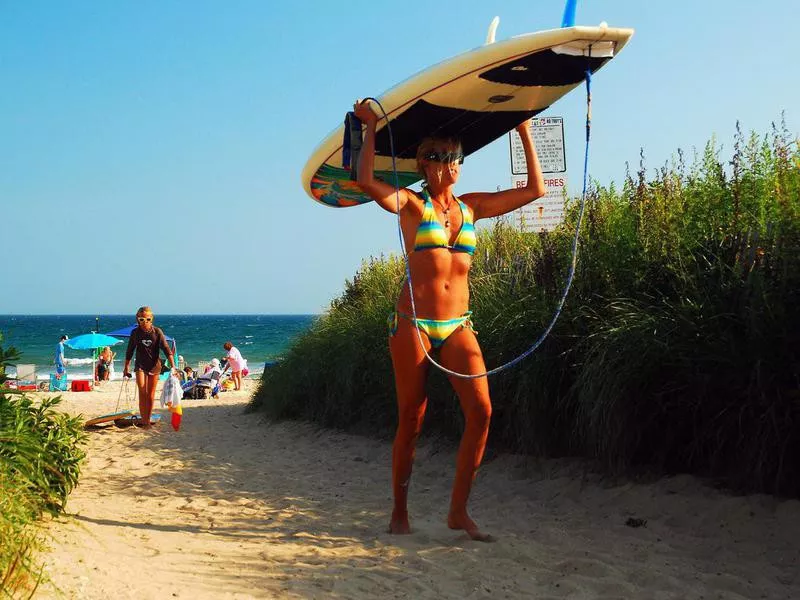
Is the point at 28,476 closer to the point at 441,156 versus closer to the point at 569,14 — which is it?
the point at 441,156

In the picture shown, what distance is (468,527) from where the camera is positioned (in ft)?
14.7

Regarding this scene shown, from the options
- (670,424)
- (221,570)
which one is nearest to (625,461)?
(670,424)

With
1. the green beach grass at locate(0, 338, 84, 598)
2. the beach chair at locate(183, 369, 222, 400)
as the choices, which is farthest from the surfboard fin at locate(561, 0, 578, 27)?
the beach chair at locate(183, 369, 222, 400)

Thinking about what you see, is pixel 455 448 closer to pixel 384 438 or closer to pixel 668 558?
pixel 384 438

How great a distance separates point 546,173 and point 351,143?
14.3 ft

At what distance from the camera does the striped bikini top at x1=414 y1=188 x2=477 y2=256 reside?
4449 mm

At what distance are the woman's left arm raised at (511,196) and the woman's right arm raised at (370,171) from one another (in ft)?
1.92

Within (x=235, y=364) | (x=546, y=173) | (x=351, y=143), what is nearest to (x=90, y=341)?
(x=235, y=364)

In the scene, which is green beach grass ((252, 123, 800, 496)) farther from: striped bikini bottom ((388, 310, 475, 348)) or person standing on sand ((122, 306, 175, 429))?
person standing on sand ((122, 306, 175, 429))

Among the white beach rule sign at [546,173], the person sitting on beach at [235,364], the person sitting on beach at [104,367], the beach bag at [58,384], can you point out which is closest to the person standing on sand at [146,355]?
the white beach rule sign at [546,173]

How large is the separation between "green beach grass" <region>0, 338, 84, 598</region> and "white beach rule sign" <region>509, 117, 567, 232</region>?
4.77 metres

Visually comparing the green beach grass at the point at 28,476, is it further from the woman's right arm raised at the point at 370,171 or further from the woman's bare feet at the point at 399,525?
the woman's right arm raised at the point at 370,171

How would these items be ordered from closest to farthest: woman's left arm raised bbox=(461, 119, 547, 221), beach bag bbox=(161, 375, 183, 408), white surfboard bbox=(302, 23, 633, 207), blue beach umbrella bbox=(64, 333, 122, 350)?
1. white surfboard bbox=(302, 23, 633, 207)
2. woman's left arm raised bbox=(461, 119, 547, 221)
3. beach bag bbox=(161, 375, 183, 408)
4. blue beach umbrella bbox=(64, 333, 122, 350)

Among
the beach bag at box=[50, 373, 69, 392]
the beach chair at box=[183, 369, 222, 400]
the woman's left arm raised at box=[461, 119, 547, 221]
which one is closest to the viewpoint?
the woman's left arm raised at box=[461, 119, 547, 221]
